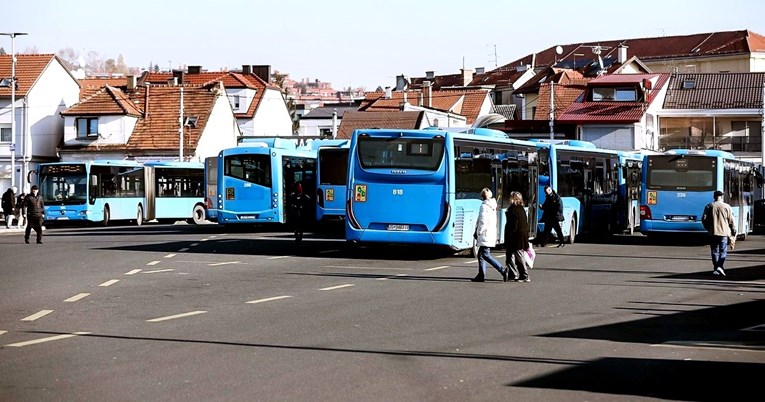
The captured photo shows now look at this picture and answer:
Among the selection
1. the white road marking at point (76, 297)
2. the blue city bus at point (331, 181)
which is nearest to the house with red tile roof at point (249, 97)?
the blue city bus at point (331, 181)

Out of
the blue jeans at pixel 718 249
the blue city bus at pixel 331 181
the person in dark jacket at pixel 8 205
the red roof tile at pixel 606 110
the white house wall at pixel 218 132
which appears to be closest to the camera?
the blue jeans at pixel 718 249

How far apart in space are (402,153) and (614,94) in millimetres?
55733

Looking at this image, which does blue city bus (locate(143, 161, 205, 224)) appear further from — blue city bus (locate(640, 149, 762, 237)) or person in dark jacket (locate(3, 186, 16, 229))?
blue city bus (locate(640, 149, 762, 237))

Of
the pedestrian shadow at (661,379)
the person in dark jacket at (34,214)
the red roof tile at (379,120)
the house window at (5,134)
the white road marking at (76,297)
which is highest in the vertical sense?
the red roof tile at (379,120)

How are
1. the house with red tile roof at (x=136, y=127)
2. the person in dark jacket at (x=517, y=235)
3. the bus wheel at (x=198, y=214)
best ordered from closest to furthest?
the person in dark jacket at (x=517, y=235) → the bus wheel at (x=198, y=214) → the house with red tile roof at (x=136, y=127)

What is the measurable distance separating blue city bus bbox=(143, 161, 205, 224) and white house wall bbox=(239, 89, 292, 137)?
116 feet

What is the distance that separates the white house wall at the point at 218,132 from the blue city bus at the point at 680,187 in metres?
45.1

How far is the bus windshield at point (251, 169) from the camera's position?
41.2m

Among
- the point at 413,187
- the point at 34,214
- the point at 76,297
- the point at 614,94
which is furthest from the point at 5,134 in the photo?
the point at 76,297

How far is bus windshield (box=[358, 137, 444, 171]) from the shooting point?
2642 centimetres

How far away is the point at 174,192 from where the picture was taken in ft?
184

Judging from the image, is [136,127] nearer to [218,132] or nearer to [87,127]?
[87,127]

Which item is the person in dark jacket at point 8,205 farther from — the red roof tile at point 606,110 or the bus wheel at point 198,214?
the red roof tile at point 606,110

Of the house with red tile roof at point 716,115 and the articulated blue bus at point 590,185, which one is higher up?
the house with red tile roof at point 716,115
